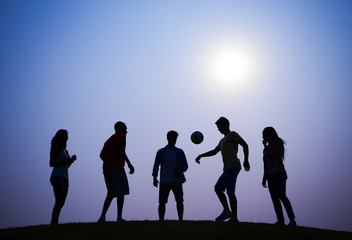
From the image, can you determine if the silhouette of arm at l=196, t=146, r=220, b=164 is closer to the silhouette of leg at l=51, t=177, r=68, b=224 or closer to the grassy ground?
the grassy ground

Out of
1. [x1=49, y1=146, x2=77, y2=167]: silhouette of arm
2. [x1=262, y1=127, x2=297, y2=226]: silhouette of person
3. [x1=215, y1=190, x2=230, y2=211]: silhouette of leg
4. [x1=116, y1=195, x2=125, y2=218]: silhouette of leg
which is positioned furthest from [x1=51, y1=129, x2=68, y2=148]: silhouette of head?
[x1=262, y1=127, x2=297, y2=226]: silhouette of person

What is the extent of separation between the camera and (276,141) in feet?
32.5

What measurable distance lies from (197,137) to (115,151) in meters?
3.29

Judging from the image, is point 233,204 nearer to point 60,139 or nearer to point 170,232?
point 170,232

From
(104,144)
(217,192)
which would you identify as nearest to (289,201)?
(217,192)

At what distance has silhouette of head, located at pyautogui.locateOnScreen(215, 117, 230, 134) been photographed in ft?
34.6

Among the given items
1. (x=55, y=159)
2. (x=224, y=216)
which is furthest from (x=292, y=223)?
(x=55, y=159)

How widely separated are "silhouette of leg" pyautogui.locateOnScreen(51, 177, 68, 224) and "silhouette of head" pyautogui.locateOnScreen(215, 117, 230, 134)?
187 inches

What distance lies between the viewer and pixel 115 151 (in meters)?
10.1

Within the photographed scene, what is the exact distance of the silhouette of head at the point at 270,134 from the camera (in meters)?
10.0

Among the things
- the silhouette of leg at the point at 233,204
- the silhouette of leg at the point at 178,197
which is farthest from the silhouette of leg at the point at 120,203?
the silhouette of leg at the point at 233,204

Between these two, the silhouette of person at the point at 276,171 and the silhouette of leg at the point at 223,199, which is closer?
the silhouette of person at the point at 276,171

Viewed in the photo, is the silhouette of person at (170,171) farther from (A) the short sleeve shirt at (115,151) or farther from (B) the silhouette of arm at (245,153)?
(B) the silhouette of arm at (245,153)

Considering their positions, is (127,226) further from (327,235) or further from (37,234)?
(327,235)
